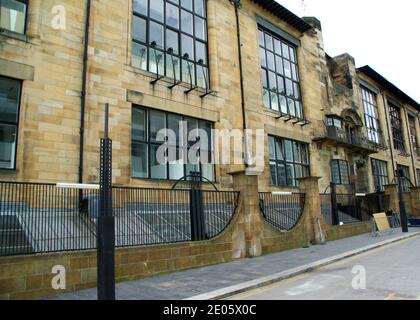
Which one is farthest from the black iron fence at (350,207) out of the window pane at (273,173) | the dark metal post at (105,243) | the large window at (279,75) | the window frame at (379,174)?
the dark metal post at (105,243)

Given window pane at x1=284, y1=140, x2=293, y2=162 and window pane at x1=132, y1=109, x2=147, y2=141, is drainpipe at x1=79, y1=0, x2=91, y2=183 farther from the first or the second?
window pane at x1=284, y1=140, x2=293, y2=162

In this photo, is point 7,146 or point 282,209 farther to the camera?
point 282,209

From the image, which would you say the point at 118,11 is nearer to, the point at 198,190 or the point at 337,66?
the point at 198,190

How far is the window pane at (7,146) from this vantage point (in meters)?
9.61

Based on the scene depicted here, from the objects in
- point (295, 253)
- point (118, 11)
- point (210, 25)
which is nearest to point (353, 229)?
point (295, 253)

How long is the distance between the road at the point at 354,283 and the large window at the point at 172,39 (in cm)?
960

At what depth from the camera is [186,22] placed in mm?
16031

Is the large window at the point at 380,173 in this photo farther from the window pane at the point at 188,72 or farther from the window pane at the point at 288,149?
the window pane at the point at 188,72

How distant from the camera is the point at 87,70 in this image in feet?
37.9

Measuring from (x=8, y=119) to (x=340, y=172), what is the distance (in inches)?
803

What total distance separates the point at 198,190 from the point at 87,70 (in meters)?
5.65

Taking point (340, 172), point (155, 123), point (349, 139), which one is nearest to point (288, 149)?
point (340, 172)

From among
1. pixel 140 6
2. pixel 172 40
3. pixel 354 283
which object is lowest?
pixel 354 283

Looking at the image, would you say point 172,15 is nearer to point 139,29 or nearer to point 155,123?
point 139,29
